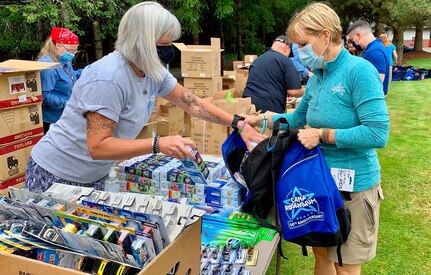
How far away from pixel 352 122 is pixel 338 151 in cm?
15

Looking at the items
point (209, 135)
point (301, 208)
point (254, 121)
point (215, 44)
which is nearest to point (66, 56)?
point (209, 135)

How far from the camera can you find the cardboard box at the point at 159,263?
96 cm

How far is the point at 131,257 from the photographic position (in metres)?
0.97

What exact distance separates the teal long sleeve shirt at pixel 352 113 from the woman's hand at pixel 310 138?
73mm

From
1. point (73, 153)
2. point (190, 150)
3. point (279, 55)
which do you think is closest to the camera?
point (190, 150)

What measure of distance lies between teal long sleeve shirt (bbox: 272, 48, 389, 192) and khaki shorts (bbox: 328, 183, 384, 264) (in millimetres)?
51

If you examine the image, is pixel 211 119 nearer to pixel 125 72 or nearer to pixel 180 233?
pixel 125 72

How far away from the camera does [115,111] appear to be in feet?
5.08

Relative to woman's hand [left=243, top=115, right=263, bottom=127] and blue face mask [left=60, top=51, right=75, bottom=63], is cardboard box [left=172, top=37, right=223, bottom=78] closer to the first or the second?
blue face mask [left=60, top=51, right=75, bottom=63]

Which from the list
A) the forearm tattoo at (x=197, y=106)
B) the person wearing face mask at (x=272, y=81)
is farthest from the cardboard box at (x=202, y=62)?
the forearm tattoo at (x=197, y=106)

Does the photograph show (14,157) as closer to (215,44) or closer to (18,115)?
(18,115)

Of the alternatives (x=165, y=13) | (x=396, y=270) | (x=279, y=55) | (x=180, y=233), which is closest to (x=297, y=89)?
(x=279, y=55)

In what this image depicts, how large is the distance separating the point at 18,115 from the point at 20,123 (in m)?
0.06

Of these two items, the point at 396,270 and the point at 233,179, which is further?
the point at 396,270
